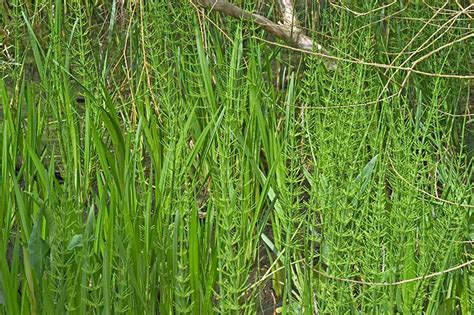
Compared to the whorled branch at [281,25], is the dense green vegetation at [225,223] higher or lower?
lower

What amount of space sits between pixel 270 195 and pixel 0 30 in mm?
1450

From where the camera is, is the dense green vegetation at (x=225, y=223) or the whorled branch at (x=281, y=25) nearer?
the dense green vegetation at (x=225, y=223)

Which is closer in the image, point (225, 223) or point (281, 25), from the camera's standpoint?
point (225, 223)

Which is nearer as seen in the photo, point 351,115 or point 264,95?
point 351,115

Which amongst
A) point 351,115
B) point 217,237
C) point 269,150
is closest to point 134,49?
point 269,150

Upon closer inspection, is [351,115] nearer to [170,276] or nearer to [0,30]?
[170,276]

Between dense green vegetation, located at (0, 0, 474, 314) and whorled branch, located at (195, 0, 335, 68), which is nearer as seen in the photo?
dense green vegetation, located at (0, 0, 474, 314)

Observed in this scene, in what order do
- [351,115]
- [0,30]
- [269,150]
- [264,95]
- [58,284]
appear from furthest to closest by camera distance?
[0,30] < [264,95] < [269,150] < [351,115] < [58,284]

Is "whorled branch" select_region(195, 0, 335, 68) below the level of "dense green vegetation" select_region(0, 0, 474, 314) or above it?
above

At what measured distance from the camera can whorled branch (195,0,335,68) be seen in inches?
124

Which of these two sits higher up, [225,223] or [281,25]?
[281,25]

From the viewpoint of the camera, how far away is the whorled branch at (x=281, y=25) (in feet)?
10.3

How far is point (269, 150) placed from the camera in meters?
2.86

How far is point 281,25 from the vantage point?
3.37 m
